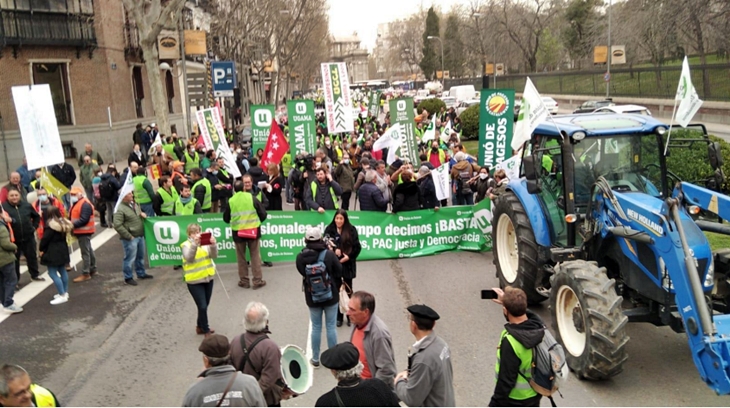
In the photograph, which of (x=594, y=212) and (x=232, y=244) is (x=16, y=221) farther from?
(x=594, y=212)

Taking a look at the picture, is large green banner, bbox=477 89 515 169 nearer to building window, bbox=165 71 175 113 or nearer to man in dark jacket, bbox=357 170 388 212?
man in dark jacket, bbox=357 170 388 212

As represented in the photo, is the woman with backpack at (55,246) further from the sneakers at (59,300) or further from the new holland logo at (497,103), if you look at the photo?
the new holland logo at (497,103)

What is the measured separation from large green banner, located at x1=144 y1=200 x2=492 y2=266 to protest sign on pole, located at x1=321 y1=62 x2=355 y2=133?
475 cm

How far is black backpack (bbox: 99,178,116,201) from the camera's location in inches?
545

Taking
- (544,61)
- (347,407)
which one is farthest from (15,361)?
(544,61)

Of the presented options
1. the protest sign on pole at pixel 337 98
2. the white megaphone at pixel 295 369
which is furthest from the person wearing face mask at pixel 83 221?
the white megaphone at pixel 295 369

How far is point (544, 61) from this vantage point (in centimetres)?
7406

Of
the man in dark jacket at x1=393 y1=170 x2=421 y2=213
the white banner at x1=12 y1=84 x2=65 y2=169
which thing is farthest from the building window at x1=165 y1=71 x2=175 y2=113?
the man in dark jacket at x1=393 y1=170 x2=421 y2=213

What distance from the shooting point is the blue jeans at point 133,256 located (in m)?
10.7

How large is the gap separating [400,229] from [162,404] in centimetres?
619

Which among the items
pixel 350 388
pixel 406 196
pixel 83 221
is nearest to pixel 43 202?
pixel 83 221

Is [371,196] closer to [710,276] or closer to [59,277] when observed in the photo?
[59,277]

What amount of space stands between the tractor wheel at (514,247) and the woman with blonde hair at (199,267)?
4012mm

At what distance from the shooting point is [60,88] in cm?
2758
